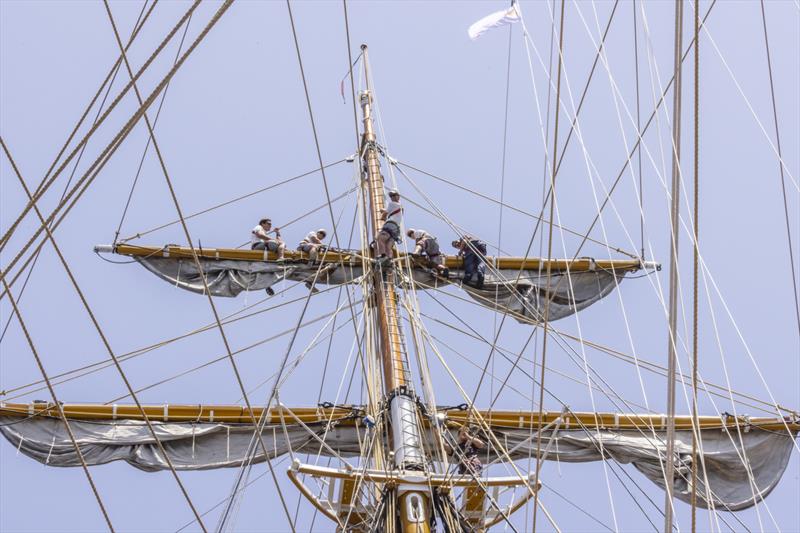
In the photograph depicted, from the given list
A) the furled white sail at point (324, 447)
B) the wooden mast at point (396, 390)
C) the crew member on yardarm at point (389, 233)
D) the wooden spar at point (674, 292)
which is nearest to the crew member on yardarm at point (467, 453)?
the wooden mast at point (396, 390)

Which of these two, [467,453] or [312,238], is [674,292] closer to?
[467,453]

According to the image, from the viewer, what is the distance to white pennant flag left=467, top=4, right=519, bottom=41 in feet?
28.1

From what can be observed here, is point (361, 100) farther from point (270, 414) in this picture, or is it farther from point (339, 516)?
point (339, 516)

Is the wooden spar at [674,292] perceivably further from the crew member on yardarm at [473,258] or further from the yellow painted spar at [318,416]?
the crew member on yardarm at [473,258]

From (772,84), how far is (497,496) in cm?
357

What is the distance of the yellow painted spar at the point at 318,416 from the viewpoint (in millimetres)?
8859

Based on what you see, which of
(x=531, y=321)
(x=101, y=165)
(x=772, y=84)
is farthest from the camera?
(x=531, y=321)

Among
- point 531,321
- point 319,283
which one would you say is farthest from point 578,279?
point 319,283

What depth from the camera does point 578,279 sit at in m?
10.7

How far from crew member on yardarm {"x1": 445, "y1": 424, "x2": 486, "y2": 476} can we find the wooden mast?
0.90ft

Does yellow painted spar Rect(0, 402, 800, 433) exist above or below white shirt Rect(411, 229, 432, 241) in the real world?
below

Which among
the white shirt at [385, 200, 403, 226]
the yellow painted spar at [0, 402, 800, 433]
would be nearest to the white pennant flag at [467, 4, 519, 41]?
the white shirt at [385, 200, 403, 226]

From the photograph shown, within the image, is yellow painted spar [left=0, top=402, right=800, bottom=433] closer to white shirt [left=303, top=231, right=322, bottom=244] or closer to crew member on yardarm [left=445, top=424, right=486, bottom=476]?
crew member on yardarm [left=445, top=424, right=486, bottom=476]

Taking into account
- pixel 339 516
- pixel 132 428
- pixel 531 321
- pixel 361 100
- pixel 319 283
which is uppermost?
pixel 361 100
